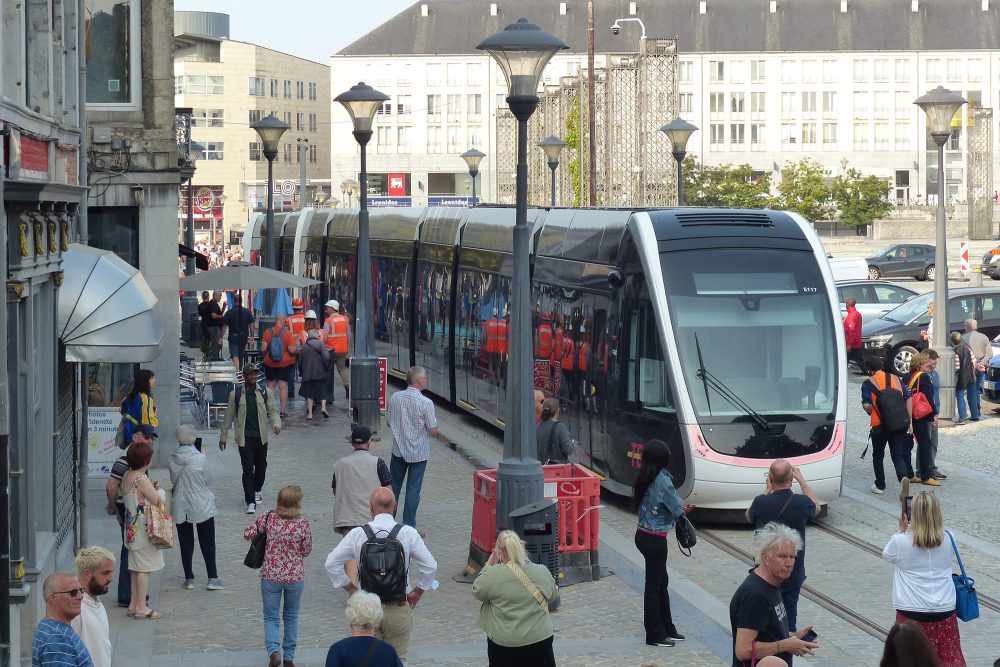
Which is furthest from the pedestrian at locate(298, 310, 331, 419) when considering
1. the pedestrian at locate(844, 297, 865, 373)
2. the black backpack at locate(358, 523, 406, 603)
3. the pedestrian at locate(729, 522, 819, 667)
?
the pedestrian at locate(729, 522, 819, 667)

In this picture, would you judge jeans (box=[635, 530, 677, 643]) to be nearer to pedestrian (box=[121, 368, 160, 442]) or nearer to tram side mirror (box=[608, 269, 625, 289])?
tram side mirror (box=[608, 269, 625, 289])

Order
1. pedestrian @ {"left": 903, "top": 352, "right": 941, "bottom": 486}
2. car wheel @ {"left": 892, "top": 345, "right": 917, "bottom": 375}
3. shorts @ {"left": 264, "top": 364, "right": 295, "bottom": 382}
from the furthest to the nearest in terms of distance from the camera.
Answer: car wheel @ {"left": 892, "top": 345, "right": 917, "bottom": 375} → shorts @ {"left": 264, "top": 364, "right": 295, "bottom": 382} → pedestrian @ {"left": 903, "top": 352, "right": 941, "bottom": 486}

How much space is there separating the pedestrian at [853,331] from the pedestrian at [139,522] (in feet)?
63.3

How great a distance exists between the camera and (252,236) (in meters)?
48.1

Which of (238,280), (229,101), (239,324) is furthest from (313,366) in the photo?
(229,101)

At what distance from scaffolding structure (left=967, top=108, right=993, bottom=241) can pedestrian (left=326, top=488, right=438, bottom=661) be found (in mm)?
76955

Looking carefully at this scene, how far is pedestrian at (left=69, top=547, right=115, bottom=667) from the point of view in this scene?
8.00 m

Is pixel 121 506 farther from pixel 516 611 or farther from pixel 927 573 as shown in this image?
pixel 927 573

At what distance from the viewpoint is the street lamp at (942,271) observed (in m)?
22.7

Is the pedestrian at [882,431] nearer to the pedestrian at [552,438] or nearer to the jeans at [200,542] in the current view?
the pedestrian at [552,438]

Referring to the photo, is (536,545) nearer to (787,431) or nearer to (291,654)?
(291,654)

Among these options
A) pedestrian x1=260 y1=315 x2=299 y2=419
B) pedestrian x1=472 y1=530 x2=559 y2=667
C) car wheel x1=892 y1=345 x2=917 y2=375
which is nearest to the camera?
pedestrian x1=472 y1=530 x2=559 y2=667

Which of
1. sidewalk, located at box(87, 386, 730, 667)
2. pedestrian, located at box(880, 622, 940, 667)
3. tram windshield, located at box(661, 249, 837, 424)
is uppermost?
tram windshield, located at box(661, 249, 837, 424)

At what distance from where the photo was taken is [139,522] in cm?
1196
